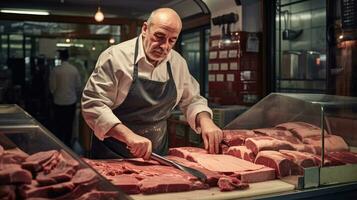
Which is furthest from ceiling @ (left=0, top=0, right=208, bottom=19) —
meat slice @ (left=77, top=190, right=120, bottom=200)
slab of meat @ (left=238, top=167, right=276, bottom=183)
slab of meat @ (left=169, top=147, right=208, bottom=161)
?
meat slice @ (left=77, top=190, right=120, bottom=200)

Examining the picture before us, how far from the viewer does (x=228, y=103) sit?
525 centimetres

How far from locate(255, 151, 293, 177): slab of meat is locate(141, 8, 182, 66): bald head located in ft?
2.49

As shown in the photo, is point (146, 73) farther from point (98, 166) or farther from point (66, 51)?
point (66, 51)

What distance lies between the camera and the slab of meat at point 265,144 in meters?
2.13

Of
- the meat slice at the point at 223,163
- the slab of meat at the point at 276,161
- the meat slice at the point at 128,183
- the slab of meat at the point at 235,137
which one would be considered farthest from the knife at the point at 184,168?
the slab of meat at the point at 235,137

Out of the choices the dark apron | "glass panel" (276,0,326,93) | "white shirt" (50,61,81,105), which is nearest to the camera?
the dark apron

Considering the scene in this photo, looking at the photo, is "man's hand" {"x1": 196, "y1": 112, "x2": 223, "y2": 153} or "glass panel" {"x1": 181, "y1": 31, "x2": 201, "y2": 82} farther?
"glass panel" {"x1": 181, "y1": 31, "x2": 201, "y2": 82}

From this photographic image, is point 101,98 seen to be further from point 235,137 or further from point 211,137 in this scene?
point 235,137

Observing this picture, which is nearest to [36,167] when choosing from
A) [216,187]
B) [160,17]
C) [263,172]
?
[216,187]

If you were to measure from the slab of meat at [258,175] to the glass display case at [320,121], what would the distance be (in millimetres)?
116

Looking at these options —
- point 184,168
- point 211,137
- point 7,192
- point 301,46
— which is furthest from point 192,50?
point 7,192

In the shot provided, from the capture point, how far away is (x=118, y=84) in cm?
242

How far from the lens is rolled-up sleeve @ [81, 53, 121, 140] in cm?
216

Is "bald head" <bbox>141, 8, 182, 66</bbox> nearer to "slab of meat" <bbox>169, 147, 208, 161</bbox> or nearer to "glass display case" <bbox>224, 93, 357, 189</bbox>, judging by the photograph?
"slab of meat" <bbox>169, 147, 208, 161</bbox>
